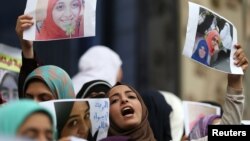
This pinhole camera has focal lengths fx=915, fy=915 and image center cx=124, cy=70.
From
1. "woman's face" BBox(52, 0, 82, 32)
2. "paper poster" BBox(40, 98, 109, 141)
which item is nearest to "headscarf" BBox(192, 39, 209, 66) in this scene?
"paper poster" BBox(40, 98, 109, 141)

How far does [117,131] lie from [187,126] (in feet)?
3.49

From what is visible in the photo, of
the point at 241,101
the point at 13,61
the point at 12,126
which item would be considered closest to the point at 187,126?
the point at 241,101

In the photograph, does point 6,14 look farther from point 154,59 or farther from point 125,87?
point 125,87

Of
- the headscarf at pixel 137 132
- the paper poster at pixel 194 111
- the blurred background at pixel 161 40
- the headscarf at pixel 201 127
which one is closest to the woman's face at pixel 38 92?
the headscarf at pixel 137 132

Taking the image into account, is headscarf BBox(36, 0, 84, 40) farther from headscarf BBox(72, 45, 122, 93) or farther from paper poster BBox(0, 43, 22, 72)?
headscarf BBox(72, 45, 122, 93)

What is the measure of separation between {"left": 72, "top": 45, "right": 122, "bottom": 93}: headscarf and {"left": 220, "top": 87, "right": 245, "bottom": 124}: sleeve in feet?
6.61

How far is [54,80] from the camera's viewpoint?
16.7 feet

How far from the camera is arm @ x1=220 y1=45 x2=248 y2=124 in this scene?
542 centimetres

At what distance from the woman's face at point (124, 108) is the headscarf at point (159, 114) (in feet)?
2.48

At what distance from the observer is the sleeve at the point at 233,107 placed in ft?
17.8

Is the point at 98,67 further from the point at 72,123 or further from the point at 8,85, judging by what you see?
the point at 72,123

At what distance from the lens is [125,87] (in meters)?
5.41

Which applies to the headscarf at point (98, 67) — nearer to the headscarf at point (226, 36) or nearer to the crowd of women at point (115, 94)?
the crowd of women at point (115, 94)

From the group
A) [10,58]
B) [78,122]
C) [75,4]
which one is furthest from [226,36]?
[10,58]
